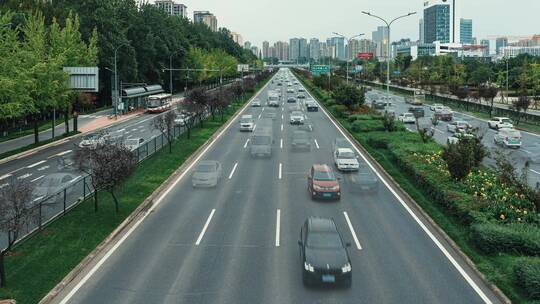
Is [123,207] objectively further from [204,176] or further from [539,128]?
[539,128]

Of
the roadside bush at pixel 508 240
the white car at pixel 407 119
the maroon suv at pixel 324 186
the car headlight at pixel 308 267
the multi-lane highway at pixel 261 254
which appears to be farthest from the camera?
the white car at pixel 407 119

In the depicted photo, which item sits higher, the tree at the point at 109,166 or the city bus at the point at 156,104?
the city bus at the point at 156,104

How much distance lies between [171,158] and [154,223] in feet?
50.4

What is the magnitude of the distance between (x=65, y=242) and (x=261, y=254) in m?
7.93

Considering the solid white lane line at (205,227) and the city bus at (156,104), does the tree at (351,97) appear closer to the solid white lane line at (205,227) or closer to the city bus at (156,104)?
the city bus at (156,104)

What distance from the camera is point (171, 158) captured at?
127ft

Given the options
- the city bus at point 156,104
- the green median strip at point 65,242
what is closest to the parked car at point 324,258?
the green median strip at point 65,242

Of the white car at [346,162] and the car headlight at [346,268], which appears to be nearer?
the car headlight at [346,268]

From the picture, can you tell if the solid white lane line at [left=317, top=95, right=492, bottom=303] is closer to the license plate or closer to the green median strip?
the license plate

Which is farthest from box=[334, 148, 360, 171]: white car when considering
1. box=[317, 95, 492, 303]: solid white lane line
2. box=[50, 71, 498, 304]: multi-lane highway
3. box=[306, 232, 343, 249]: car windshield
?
box=[306, 232, 343, 249]: car windshield

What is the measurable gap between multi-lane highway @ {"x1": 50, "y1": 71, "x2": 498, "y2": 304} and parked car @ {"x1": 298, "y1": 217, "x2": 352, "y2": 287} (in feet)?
1.32

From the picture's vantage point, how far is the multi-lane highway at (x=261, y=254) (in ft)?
53.5

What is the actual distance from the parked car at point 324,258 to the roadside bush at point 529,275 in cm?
523

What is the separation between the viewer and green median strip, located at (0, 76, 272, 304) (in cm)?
1661
